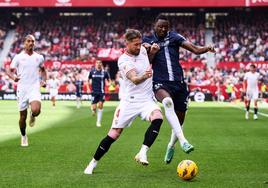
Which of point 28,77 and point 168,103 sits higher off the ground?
point 28,77

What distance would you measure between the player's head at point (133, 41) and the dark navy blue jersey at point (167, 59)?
1037 mm

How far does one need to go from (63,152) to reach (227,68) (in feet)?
140

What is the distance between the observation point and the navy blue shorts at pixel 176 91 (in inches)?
424

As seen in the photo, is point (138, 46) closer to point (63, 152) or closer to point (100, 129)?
point (63, 152)

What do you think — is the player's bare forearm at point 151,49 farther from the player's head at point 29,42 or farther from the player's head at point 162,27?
the player's head at point 29,42

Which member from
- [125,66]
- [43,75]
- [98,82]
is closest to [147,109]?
[125,66]

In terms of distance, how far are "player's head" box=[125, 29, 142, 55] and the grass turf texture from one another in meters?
1.96

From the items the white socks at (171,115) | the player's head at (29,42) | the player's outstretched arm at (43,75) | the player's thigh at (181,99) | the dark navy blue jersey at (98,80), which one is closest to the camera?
the white socks at (171,115)

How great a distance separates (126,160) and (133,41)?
9.95 feet

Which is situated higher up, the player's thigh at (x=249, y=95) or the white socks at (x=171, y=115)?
the white socks at (x=171, y=115)

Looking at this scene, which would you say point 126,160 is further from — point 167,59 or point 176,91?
point 167,59

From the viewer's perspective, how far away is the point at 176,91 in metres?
10.9

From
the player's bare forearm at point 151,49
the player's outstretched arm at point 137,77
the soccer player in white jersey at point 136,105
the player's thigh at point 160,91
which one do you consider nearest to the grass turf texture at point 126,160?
the soccer player in white jersey at point 136,105

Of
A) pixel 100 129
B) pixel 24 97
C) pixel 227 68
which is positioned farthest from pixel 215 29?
pixel 24 97
